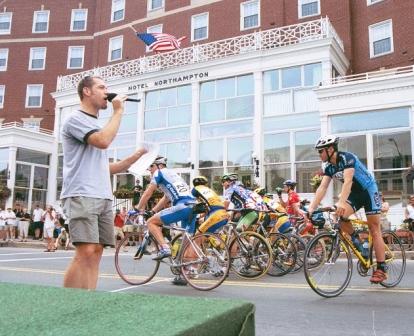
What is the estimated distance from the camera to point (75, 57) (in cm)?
3625

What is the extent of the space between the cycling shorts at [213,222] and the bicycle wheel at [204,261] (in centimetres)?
71

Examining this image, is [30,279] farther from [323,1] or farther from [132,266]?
[323,1]

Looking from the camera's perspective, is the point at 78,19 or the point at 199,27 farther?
the point at 78,19

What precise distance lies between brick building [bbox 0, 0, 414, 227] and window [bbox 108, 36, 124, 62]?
0.24ft

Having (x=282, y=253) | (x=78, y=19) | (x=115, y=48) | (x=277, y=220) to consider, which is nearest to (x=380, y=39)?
(x=115, y=48)

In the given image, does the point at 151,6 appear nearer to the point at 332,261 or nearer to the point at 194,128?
the point at 194,128

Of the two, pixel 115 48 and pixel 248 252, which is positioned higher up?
pixel 115 48

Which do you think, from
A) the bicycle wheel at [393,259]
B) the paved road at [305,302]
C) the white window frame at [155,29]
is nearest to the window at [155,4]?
the white window frame at [155,29]

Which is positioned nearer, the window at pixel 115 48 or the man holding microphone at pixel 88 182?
the man holding microphone at pixel 88 182

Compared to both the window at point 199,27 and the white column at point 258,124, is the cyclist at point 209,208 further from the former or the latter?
the window at point 199,27

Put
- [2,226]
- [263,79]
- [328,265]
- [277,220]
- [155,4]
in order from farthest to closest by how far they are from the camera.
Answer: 1. [155,4]
2. [263,79]
3. [2,226]
4. [277,220]
5. [328,265]

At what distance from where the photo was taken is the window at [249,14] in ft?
90.2

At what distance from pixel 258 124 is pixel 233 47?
608 centimetres

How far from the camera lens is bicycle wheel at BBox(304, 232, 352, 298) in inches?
228
